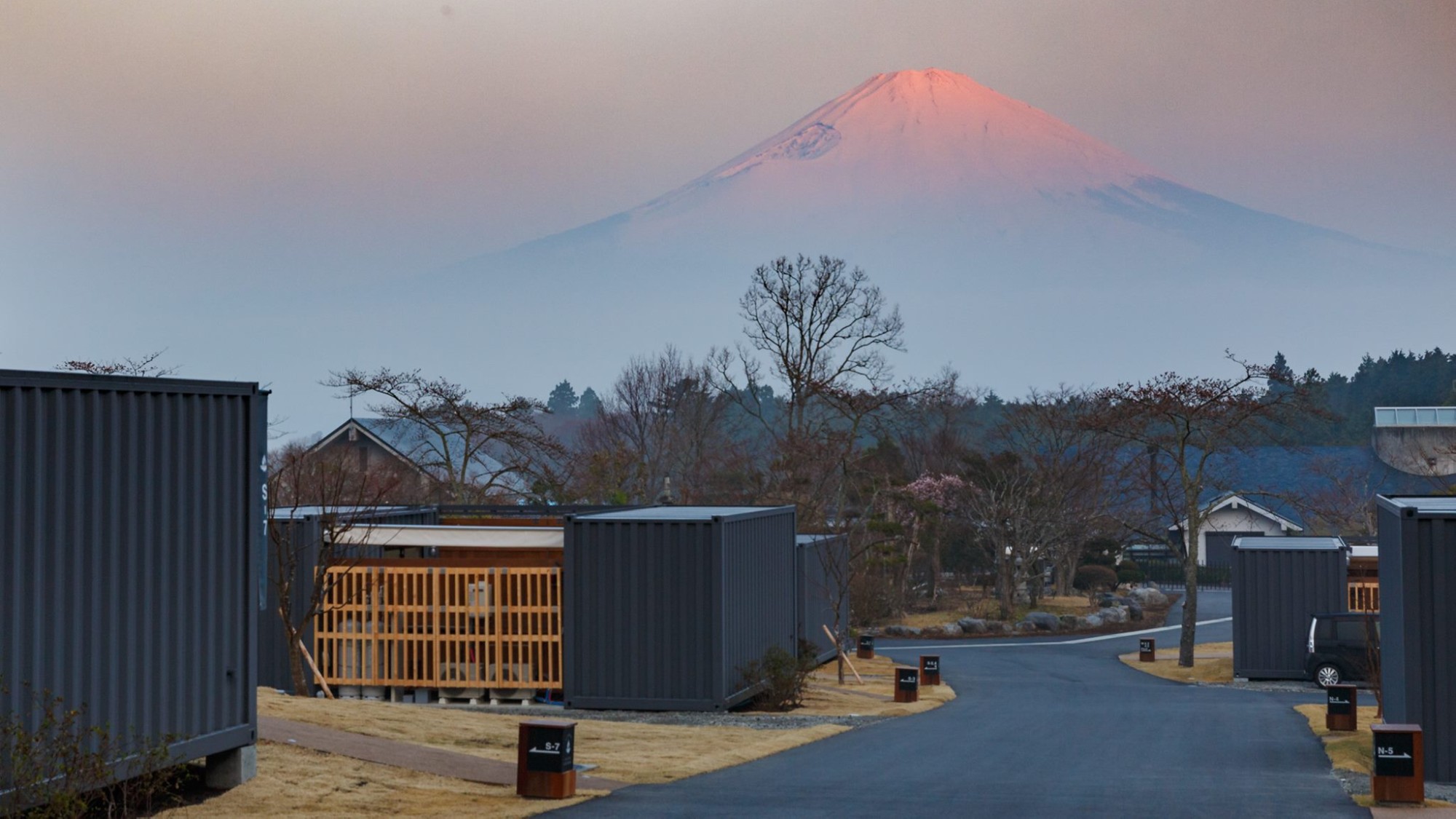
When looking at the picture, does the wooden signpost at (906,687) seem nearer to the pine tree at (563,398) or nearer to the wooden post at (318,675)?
the wooden post at (318,675)

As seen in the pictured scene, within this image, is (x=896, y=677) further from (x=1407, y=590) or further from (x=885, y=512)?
(x=885, y=512)

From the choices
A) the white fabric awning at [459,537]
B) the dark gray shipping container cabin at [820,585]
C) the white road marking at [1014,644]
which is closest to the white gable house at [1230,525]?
the white road marking at [1014,644]

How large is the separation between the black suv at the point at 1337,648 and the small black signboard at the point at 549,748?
17.9 m

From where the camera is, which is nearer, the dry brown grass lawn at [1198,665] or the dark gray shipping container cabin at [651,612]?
the dark gray shipping container cabin at [651,612]

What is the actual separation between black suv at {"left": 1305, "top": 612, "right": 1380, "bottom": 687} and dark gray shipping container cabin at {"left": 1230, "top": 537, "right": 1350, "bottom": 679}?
1.61 meters

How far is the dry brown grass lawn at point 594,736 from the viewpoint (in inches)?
544

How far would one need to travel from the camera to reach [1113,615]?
46531 mm

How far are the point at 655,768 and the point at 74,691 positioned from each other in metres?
5.58

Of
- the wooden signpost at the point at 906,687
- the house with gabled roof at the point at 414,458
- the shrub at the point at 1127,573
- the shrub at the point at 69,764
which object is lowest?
the shrub at the point at 1127,573

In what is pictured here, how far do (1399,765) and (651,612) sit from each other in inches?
394

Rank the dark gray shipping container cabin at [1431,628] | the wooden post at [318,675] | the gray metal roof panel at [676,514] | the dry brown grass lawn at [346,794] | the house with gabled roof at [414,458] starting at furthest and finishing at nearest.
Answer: the house with gabled roof at [414,458] → the wooden post at [318,675] → the gray metal roof panel at [676,514] → the dark gray shipping container cabin at [1431,628] → the dry brown grass lawn at [346,794]

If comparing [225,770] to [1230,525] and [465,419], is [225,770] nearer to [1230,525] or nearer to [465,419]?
[465,419]

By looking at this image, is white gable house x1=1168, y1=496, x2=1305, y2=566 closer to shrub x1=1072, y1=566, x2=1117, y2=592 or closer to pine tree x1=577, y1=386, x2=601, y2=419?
shrub x1=1072, y1=566, x2=1117, y2=592

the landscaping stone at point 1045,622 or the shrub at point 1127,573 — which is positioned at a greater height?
the shrub at point 1127,573
